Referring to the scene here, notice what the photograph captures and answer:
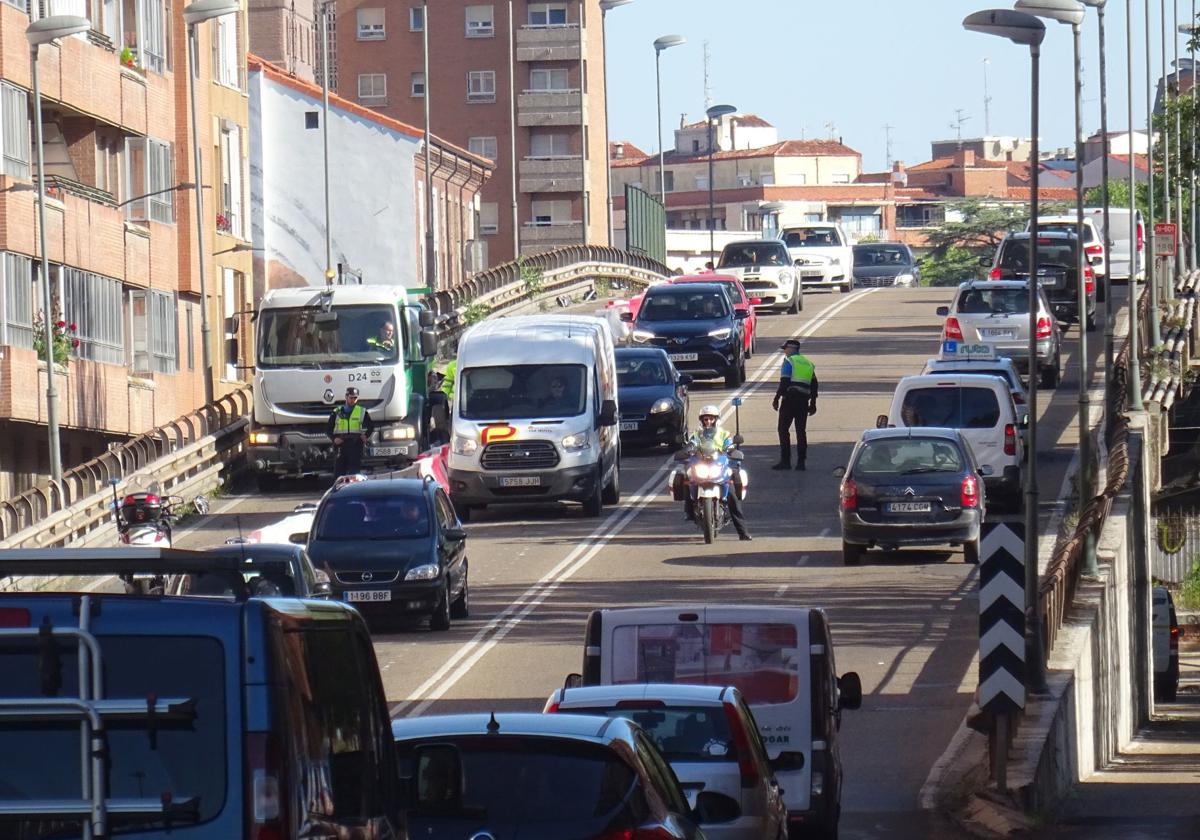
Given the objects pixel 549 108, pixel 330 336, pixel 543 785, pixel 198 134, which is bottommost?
pixel 543 785

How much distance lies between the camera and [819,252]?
241 feet

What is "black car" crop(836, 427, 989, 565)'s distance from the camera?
28.1 m

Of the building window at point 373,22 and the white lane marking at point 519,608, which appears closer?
the white lane marking at point 519,608

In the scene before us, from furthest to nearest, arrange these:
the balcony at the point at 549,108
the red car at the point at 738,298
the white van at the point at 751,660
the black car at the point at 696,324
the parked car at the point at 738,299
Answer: the balcony at the point at 549,108 → the red car at the point at 738,298 → the parked car at the point at 738,299 → the black car at the point at 696,324 → the white van at the point at 751,660

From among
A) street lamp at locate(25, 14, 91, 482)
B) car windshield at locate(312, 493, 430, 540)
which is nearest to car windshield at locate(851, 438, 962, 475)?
car windshield at locate(312, 493, 430, 540)

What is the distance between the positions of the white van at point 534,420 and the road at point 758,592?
0.62m

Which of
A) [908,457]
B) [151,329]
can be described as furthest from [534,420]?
[151,329]

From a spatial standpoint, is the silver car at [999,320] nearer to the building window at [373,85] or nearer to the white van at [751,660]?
the white van at [751,660]

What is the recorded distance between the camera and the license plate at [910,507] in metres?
28.1

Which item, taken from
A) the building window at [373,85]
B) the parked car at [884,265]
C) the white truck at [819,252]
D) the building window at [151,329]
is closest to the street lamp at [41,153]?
the building window at [151,329]

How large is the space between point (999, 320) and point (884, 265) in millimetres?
49277

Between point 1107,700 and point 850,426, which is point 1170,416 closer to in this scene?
point 850,426

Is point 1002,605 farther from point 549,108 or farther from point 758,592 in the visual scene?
point 549,108

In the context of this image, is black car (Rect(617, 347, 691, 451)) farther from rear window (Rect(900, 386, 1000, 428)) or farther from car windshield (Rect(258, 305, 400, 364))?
rear window (Rect(900, 386, 1000, 428))
